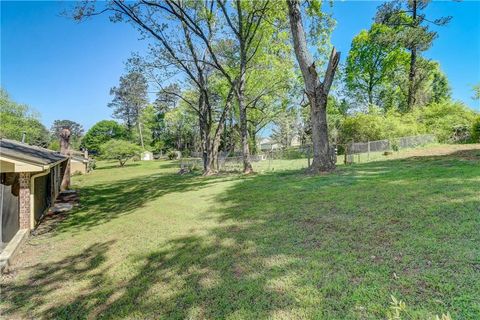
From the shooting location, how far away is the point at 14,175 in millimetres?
6555

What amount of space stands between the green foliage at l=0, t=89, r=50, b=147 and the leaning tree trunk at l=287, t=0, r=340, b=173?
41327mm

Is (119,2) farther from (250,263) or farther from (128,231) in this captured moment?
(250,263)

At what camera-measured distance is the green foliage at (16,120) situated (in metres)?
36.6

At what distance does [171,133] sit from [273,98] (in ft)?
95.5

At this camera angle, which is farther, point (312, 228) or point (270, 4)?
point (270, 4)

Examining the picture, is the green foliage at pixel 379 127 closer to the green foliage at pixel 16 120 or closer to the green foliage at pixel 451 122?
the green foliage at pixel 451 122

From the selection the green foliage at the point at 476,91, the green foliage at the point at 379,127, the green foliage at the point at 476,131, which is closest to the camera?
the green foliage at the point at 476,91

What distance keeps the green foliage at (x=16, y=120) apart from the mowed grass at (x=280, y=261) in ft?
134

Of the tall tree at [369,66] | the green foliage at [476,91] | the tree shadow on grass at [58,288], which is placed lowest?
the tree shadow on grass at [58,288]

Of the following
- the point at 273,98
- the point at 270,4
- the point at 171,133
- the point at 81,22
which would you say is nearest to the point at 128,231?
the point at 81,22

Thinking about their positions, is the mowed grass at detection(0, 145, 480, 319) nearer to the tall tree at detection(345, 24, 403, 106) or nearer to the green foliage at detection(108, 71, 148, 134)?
the tall tree at detection(345, 24, 403, 106)

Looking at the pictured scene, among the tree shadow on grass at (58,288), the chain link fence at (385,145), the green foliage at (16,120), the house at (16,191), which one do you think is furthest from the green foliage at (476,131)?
the green foliage at (16,120)

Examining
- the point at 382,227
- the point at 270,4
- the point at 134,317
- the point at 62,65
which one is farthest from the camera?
the point at 62,65

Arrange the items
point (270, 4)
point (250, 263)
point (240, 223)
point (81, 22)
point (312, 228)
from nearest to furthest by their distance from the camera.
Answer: point (250, 263)
point (312, 228)
point (240, 223)
point (81, 22)
point (270, 4)
